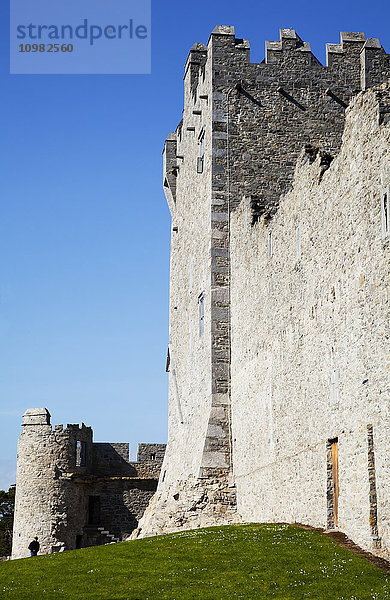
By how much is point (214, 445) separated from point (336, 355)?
303 inches

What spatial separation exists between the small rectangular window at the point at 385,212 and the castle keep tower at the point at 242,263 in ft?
11.1

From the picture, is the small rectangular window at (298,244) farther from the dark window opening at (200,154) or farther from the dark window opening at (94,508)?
the dark window opening at (94,508)

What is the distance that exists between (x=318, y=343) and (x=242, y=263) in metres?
6.40

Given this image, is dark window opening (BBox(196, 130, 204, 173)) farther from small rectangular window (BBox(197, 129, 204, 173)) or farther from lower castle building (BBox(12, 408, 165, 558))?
lower castle building (BBox(12, 408, 165, 558))

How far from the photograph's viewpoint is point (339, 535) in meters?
16.1

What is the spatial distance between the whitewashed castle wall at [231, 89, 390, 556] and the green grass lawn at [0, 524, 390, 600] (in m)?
0.86

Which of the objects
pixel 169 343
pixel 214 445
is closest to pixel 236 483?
pixel 214 445

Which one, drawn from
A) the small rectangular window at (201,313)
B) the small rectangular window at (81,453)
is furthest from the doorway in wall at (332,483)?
the small rectangular window at (81,453)

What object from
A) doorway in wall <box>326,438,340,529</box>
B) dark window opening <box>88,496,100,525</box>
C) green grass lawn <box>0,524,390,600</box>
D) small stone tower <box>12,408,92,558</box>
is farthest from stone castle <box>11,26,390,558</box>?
dark window opening <box>88,496,100,525</box>

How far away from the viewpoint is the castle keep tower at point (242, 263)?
20469 mm

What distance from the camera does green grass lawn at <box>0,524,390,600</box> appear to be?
13688 mm

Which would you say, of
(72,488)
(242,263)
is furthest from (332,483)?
(72,488)

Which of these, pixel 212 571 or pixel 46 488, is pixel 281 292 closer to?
pixel 212 571

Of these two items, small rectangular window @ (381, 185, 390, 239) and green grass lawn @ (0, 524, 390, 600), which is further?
small rectangular window @ (381, 185, 390, 239)
